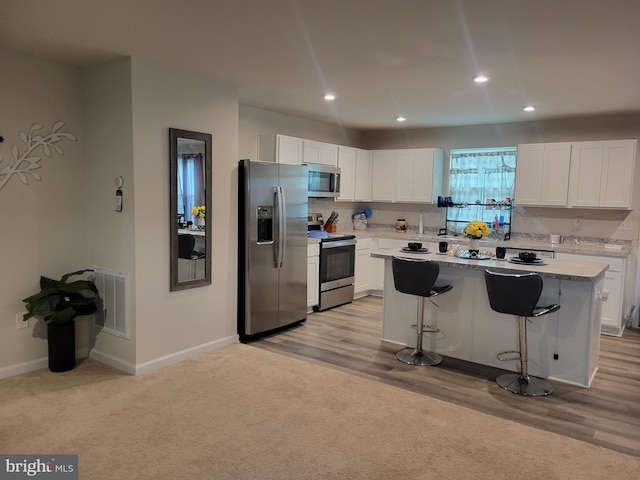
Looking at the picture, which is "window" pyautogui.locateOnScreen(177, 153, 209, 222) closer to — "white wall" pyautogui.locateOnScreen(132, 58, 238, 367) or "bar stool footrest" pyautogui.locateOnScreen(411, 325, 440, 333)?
"white wall" pyautogui.locateOnScreen(132, 58, 238, 367)

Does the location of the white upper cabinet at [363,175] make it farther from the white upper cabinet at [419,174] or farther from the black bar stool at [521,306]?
the black bar stool at [521,306]

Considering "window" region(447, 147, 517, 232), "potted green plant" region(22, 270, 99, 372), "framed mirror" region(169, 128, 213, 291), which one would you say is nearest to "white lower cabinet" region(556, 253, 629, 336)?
"window" region(447, 147, 517, 232)

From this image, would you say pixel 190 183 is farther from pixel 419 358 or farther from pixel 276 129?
pixel 419 358

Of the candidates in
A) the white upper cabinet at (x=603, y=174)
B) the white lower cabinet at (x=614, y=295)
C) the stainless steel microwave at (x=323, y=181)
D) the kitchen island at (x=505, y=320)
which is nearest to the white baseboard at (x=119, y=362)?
the kitchen island at (x=505, y=320)

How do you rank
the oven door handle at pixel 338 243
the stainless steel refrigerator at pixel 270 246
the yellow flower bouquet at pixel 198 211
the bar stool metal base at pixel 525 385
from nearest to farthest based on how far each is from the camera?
the bar stool metal base at pixel 525 385 < the yellow flower bouquet at pixel 198 211 < the stainless steel refrigerator at pixel 270 246 < the oven door handle at pixel 338 243

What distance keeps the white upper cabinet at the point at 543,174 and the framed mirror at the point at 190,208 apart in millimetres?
4032

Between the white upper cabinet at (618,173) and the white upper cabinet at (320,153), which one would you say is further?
the white upper cabinet at (320,153)

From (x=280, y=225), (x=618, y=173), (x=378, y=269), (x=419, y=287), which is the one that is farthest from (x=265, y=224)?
(x=618, y=173)

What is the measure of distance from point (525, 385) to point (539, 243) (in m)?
2.80

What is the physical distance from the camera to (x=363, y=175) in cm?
718

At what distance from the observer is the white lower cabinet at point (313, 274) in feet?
18.8

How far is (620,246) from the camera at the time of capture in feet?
18.4

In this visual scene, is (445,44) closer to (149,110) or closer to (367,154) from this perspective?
(149,110)

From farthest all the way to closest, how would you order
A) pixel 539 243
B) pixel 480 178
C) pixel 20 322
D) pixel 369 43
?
pixel 480 178, pixel 539 243, pixel 20 322, pixel 369 43
